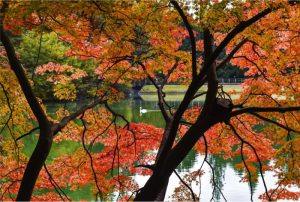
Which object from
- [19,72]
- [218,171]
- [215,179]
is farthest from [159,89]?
[218,171]

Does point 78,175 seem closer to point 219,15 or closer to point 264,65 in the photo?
point 264,65

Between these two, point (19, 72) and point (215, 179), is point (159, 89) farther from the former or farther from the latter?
point (215, 179)

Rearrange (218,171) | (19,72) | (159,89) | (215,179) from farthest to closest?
(218,171)
(215,179)
(159,89)
(19,72)

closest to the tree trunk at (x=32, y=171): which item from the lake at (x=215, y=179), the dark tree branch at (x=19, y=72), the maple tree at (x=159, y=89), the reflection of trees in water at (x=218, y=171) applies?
the maple tree at (x=159, y=89)

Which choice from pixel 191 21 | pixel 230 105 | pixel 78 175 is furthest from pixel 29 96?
pixel 78 175

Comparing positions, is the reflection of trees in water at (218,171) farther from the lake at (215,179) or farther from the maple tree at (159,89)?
the maple tree at (159,89)

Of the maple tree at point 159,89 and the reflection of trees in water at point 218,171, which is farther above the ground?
the maple tree at point 159,89

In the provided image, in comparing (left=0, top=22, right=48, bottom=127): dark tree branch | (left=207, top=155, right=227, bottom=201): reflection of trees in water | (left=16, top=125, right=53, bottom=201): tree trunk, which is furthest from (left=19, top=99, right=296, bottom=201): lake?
(left=0, top=22, right=48, bottom=127): dark tree branch

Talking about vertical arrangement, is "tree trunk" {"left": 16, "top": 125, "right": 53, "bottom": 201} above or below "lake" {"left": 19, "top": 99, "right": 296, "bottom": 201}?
above

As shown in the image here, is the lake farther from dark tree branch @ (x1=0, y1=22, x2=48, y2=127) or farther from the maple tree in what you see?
dark tree branch @ (x1=0, y1=22, x2=48, y2=127)

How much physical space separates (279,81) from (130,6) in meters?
3.13

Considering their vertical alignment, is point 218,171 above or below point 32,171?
below

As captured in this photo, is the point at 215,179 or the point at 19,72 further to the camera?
the point at 215,179

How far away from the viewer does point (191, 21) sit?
4926 millimetres
